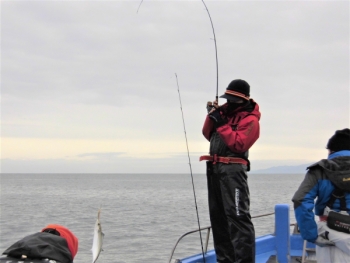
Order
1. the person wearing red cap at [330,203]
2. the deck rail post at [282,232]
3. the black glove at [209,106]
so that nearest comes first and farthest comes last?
the person wearing red cap at [330,203]
the black glove at [209,106]
the deck rail post at [282,232]

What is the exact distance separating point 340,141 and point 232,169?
3.58 ft

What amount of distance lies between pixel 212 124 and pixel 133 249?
12119mm

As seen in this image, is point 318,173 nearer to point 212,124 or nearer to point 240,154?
point 240,154

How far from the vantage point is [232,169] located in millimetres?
4090

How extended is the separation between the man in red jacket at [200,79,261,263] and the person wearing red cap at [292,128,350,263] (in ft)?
2.82

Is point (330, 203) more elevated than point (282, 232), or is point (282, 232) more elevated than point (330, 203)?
point (330, 203)

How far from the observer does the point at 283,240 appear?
5535 mm

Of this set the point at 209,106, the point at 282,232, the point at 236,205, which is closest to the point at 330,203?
the point at 236,205

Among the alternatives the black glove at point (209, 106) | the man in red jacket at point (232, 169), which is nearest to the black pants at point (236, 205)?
the man in red jacket at point (232, 169)

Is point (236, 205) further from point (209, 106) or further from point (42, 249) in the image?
point (42, 249)

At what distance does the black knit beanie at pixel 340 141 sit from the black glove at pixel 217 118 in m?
1.12

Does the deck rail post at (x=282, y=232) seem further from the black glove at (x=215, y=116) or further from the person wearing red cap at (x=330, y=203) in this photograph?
the person wearing red cap at (x=330, y=203)

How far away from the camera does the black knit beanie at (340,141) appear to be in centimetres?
330

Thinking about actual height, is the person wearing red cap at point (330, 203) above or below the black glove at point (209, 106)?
below
